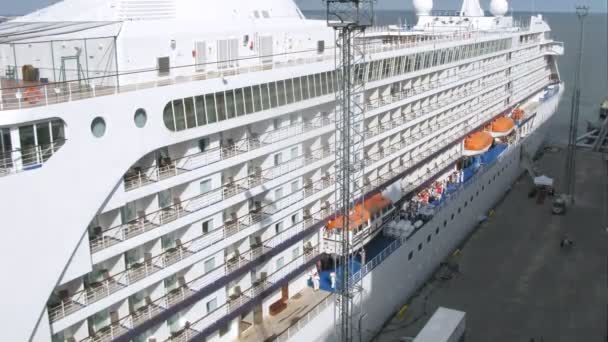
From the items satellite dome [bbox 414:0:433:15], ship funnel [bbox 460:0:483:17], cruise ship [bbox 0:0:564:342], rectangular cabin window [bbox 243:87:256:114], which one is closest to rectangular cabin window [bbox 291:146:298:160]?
cruise ship [bbox 0:0:564:342]

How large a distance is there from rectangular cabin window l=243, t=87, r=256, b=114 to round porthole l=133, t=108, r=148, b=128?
3918 mm

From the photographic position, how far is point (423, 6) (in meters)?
46.5

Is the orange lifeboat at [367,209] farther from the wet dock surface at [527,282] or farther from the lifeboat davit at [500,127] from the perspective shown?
the lifeboat davit at [500,127]

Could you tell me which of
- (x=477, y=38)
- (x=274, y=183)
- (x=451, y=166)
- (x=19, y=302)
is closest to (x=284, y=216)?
(x=274, y=183)

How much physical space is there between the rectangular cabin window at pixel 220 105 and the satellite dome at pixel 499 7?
4081 centimetres

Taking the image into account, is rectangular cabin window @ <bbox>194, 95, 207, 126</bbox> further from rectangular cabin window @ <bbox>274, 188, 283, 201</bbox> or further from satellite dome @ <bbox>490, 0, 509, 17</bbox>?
satellite dome @ <bbox>490, 0, 509, 17</bbox>

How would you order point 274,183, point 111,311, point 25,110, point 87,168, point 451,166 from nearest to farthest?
point 25,110 → point 87,168 → point 111,311 → point 274,183 → point 451,166

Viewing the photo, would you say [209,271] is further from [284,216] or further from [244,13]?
[244,13]

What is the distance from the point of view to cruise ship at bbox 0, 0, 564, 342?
13719 millimetres

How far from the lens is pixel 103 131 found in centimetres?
1469

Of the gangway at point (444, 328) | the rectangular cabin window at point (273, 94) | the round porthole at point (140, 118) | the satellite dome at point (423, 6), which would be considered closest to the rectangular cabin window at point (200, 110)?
the round porthole at point (140, 118)

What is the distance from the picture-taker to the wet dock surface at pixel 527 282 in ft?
85.6

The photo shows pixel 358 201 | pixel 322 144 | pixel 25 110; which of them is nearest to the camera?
pixel 25 110

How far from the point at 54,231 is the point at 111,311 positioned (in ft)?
12.4
